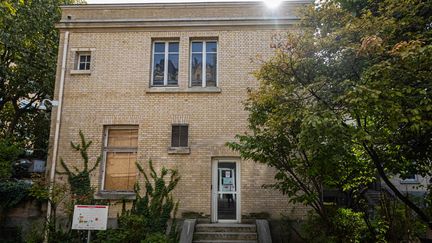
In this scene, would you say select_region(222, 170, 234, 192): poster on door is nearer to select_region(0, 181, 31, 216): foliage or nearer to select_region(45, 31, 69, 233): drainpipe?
select_region(45, 31, 69, 233): drainpipe

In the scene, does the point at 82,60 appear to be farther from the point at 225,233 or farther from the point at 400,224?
the point at 400,224

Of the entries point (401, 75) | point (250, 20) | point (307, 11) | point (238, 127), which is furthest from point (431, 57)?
point (250, 20)

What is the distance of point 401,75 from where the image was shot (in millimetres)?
5840

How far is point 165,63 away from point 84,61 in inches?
134

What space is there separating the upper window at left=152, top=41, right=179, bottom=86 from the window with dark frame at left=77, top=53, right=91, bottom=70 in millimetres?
2749

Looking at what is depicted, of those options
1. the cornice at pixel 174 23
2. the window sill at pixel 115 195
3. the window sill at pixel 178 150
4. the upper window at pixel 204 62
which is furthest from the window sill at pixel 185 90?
the window sill at pixel 115 195

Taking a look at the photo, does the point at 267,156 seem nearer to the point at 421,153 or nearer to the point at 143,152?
the point at 421,153

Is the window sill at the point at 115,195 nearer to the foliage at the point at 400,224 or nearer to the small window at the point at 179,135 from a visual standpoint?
the small window at the point at 179,135

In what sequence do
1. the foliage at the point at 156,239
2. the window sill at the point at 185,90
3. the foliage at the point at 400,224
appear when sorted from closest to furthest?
the foliage at the point at 400,224 → the foliage at the point at 156,239 → the window sill at the point at 185,90

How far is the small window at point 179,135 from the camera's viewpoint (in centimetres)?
1223

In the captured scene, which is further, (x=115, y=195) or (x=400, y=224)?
(x=115, y=195)

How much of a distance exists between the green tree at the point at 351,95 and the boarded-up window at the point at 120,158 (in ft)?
18.1

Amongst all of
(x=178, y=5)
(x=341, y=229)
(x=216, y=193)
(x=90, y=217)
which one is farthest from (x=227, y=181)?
(x=178, y=5)

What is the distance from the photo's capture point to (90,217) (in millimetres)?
9148
